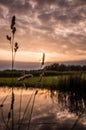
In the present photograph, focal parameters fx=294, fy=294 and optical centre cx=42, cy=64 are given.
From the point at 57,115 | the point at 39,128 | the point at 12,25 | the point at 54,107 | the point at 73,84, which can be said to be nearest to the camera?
the point at 12,25

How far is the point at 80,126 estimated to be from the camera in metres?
9.43

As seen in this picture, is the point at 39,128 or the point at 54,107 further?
the point at 54,107

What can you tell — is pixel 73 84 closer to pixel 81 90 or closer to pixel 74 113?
pixel 81 90

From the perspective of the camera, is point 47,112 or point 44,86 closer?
point 47,112

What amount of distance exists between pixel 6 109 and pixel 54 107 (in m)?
2.48

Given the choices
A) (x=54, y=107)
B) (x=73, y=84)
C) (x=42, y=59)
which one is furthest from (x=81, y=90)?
(x=42, y=59)

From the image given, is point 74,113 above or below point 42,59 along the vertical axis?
below

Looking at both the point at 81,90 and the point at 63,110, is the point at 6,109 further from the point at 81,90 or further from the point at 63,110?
the point at 81,90

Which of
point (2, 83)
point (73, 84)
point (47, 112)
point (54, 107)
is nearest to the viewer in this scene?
point (47, 112)

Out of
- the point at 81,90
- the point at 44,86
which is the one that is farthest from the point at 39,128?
the point at 44,86

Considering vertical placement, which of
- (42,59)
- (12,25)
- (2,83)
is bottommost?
(2,83)

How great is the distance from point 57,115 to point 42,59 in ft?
27.9

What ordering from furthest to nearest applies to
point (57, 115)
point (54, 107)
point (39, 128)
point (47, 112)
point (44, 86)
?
1. point (44, 86)
2. point (54, 107)
3. point (47, 112)
4. point (57, 115)
5. point (39, 128)

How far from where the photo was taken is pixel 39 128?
29.8ft
